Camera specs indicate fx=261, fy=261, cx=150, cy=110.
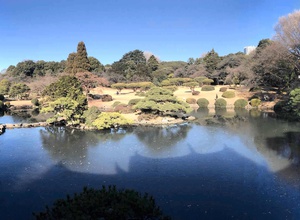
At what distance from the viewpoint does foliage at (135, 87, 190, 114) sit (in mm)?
22703

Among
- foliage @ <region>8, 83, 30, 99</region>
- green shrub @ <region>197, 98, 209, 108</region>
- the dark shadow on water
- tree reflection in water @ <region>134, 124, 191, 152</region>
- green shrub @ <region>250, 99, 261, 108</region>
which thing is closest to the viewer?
the dark shadow on water

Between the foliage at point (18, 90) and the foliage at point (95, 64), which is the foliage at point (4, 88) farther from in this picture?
the foliage at point (95, 64)

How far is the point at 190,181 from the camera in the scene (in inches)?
410

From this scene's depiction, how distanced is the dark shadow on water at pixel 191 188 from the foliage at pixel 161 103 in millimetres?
9907

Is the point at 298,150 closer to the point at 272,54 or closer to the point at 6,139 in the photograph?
the point at 6,139

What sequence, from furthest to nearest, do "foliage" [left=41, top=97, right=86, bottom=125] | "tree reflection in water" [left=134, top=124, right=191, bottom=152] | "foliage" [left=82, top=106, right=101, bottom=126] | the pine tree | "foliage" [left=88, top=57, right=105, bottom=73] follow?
1. "foliage" [left=88, top=57, right=105, bottom=73]
2. the pine tree
3. "foliage" [left=41, top=97, right=86, bottom=125]
4. "foliage" [left=82, top=106, right=101, bottom=126]
5. "tree reflection in water" [left=134, top=124, right=191, bottom=152]

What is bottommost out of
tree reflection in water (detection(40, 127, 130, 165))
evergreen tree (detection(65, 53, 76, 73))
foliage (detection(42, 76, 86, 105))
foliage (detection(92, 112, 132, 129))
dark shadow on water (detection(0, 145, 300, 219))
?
dark shadow on water (detection(0, 145, 300, 219))

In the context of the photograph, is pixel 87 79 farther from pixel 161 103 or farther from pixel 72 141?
pixel 72 141

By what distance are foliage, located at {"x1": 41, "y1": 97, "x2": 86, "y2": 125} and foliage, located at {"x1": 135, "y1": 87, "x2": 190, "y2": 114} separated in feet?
17.1

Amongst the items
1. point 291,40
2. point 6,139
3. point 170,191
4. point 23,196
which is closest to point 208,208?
point 170,191

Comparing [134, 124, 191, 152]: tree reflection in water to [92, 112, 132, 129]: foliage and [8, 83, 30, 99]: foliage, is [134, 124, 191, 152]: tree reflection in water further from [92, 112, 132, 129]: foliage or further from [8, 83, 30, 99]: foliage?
[8, 83, 30, 99]: foliage

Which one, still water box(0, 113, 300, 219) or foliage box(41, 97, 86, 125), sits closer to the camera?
still water box(0, 113, 300, 219)

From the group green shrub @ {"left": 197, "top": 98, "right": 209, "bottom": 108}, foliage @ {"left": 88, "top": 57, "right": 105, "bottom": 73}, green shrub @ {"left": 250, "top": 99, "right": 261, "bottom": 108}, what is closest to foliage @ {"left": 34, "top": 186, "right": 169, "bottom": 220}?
green shrub @ {"left": 250, "top": 99, "right": 261, "bottom": 108}

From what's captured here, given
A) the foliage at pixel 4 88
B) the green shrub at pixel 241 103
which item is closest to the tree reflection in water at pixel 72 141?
the green shrub at pixel 241 103
